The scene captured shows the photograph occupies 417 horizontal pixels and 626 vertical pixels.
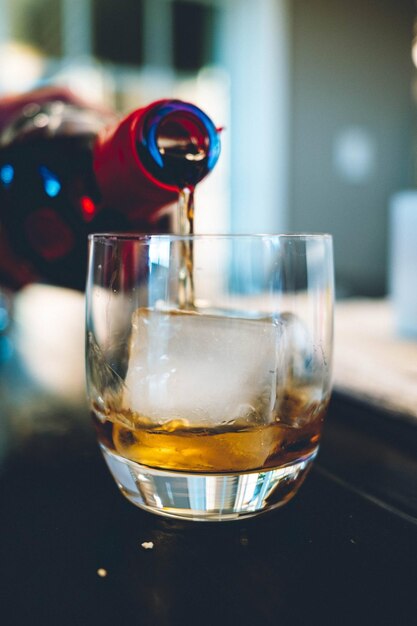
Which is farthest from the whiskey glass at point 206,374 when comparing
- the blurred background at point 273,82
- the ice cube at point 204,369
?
the blurred background at point 273,82

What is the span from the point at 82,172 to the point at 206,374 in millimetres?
258

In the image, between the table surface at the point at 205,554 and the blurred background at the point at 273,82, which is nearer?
the table surface at the point at 205,554

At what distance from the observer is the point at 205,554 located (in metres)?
0.24

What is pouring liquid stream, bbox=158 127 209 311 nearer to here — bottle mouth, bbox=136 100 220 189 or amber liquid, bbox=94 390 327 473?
→ bottle mouth, bbox=136 100 220 189

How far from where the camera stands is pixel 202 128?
0.30m

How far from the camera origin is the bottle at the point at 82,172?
307mm

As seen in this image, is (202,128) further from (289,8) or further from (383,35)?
(383,35)

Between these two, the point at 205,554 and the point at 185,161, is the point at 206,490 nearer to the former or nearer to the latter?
the point at 205,554

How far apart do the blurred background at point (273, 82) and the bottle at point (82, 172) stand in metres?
2.28

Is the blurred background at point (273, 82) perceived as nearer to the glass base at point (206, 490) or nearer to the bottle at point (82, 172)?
the bottle at point (82, 172)

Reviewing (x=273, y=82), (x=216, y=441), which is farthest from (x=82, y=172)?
(x=273, y=82)

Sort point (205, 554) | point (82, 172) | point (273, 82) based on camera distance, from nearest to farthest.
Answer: point (205, 554), point (82, 172), point (273, 82)

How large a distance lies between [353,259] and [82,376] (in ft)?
9.27

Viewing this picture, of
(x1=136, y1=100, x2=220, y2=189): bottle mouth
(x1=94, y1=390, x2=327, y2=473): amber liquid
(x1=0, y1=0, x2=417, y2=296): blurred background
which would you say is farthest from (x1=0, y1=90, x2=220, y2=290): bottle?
(x1=0, y1=0, x2=417, y2=296): blurred background
